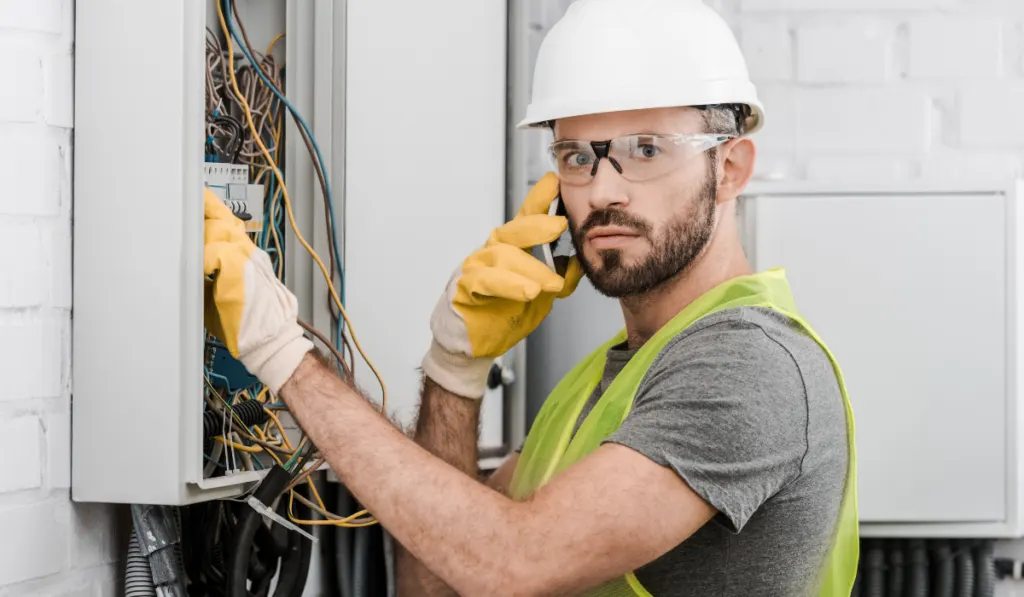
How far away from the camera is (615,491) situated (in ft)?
3.42

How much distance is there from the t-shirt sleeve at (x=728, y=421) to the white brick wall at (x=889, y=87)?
3.72 ft

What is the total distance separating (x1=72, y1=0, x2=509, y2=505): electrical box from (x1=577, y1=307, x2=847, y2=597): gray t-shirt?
1.71 feet

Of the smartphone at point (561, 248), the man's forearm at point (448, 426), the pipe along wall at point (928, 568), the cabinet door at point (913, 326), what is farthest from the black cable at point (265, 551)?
the pipe along wall at point (928, 568)

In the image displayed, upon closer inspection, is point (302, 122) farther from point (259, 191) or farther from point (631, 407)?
point (631, 407)

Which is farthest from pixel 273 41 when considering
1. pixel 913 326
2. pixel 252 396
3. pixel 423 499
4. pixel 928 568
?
pixel 928 568

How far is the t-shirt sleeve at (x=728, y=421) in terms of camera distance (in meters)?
1.07

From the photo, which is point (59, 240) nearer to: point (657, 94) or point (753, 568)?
point (657, 94)

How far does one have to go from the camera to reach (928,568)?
2186 millimetres

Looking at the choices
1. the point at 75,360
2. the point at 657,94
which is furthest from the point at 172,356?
the point at 657,94

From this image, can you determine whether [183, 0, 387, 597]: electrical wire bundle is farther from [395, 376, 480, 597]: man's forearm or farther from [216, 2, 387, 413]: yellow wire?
[395, 376, 480, 597]: man's forearm

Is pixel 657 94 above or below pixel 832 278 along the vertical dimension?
above

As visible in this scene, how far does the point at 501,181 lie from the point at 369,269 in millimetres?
378

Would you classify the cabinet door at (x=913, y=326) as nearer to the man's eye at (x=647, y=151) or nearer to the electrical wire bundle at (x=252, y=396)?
the man's eye at (x=647, y=151)

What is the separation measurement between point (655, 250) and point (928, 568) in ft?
3.94
